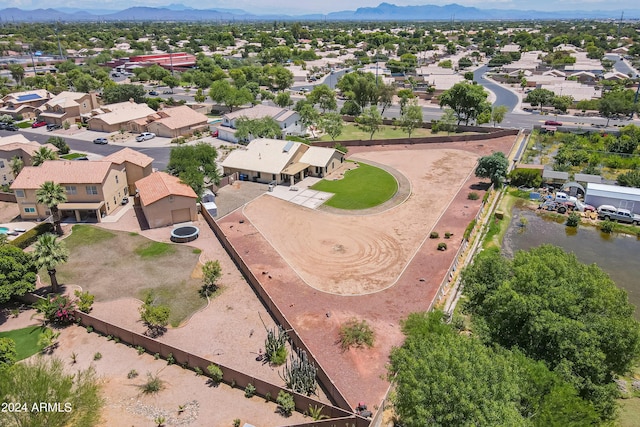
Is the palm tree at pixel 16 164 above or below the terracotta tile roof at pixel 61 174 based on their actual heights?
below

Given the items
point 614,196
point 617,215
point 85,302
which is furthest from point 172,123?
point 617,215

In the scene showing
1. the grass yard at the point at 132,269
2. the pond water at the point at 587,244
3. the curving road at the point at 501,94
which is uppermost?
the grass yard at the point at 132,269

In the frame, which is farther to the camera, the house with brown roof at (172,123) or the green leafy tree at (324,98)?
the green leafy tree at (324,98)

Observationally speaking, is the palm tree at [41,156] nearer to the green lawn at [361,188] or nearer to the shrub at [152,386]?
the green lawn at [361,188]

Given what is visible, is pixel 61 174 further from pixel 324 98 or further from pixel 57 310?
pixel 324 98

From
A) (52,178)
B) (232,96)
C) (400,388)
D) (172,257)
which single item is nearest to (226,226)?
(172,257)

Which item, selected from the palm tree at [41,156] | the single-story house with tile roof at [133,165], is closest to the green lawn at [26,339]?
the single-story house with tile roof at [133,165]

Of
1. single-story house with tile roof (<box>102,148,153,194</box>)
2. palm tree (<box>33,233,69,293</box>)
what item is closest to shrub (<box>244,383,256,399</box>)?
palm tree (<box>33,233,69,293</box>)
